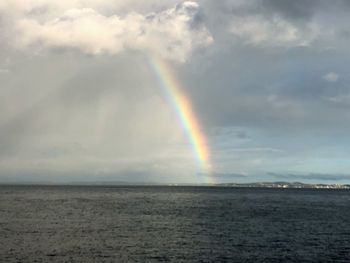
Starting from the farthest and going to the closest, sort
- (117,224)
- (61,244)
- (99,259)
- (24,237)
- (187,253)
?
1. (117,224)
2. (24,237)
3. (61,244)
4. (187,253)
5. (99,259)

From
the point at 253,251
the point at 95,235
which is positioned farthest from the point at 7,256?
the point at 253,251

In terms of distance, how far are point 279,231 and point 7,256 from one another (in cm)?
4562

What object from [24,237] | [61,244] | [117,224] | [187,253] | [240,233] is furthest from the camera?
[117,224]

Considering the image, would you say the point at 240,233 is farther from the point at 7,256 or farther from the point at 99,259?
the point at 7,256

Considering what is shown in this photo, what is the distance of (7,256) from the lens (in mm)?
50750

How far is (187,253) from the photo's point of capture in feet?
178

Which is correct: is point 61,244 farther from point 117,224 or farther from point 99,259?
point 117,224

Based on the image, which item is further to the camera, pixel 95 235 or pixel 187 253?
pixel 95 235

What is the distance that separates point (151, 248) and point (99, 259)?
8714mm

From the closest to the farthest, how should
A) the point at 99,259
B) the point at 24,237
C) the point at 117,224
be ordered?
the point at 99,259
the point at 24,237
the point at 117,224

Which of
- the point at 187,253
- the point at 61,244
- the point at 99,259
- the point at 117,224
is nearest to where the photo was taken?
the point at 99,259

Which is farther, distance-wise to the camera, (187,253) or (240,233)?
(240,233)

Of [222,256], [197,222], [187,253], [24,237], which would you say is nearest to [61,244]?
[24,237]

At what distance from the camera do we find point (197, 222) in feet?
298
